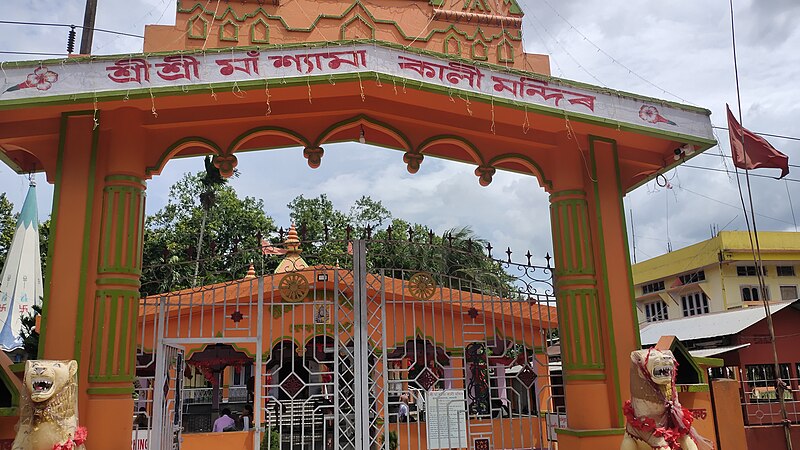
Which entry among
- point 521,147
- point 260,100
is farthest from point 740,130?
point 260,100

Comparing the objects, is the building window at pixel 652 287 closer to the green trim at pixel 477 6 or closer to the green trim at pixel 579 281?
the green trim at pixel 579 281

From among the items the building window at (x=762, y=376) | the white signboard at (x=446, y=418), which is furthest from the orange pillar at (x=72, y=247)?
the building window at (x=762, y=376)

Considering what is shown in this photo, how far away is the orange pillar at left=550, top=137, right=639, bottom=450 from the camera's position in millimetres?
6062

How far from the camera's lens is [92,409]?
209 inches

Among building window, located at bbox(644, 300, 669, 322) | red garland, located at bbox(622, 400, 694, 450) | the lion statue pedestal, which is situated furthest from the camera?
building window, located at bbox(644, 300, 669, 322)

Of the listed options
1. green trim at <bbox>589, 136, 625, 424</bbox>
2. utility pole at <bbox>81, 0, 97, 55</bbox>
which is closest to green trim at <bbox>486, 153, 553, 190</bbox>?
green trim at <bbox>589, 136, 625, 424</bbox>

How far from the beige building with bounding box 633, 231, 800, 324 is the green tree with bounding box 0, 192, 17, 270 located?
84.3 ft

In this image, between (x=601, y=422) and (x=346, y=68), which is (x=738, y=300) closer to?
(x=601, y=422)

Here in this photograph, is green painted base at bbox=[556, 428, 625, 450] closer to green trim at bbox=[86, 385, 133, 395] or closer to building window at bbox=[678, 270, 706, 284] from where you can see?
green trim at bbox=[86, 385, 133, 395]

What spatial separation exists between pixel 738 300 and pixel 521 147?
20.9m

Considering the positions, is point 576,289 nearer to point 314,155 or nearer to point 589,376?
point 589,376

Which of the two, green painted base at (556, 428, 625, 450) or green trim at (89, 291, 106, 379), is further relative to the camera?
green painted base at (556, 428, 625, 450)

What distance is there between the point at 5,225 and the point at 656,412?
79.3 feet

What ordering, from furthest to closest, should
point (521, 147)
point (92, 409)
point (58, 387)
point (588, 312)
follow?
point (521, 147), point (588, 312), point (92, 409), point (58, 387)
